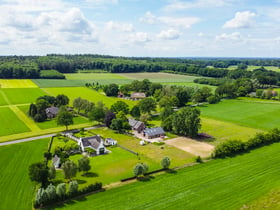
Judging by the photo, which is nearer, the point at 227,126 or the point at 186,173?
the point at 186,173

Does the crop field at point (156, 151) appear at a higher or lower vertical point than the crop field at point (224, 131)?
lower

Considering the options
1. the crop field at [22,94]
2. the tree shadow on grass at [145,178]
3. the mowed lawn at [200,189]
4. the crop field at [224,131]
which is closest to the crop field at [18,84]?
the crop field at [22,94]

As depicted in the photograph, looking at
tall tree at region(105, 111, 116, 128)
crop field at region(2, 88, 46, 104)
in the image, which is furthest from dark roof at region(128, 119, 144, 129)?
crop field at region(2, 88, 46, 104)

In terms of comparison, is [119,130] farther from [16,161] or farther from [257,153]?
[257,153]

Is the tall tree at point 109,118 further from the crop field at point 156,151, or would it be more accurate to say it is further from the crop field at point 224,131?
the crop field at point 224,131

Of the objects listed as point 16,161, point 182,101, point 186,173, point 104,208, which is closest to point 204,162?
point 186,173

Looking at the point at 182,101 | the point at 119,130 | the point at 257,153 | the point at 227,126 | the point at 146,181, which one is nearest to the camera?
the point at 146,181

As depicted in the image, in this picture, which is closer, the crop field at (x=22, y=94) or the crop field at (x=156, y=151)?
the crop field at (x=156, y=151)
